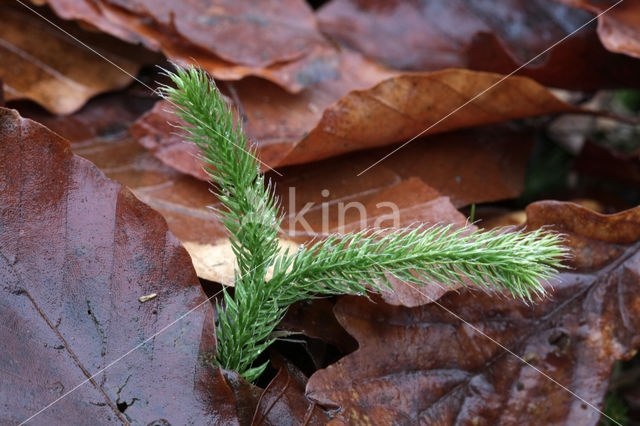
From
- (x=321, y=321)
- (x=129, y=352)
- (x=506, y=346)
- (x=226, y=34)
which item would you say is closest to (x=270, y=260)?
(x=321, y=321)

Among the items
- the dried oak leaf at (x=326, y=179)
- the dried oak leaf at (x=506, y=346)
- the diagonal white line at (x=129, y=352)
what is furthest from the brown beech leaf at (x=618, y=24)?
the diagonal white line at (x=129, y=352)

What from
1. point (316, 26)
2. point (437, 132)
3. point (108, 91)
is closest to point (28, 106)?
point (108, 91)

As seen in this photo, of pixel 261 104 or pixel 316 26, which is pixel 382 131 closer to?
pixel 261 104

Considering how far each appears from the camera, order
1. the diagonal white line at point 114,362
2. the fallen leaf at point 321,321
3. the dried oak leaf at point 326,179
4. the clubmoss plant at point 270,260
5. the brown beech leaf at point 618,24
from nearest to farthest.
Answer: the diagonal white line at point 114,362 → the clubmoss plant at point 270,260 → the fallen leaf at point 321,321 → the dried oak leaf at point 326,179 → the brown beech leaf at point 618,24

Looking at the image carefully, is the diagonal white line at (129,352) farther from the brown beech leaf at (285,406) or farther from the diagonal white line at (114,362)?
the brown beech leaf at (285,406)

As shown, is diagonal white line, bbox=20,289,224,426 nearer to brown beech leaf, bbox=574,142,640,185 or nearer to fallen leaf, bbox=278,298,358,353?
fallen leaf, bbox=278,298,358,353

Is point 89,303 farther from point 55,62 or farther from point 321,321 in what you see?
point 55,62
